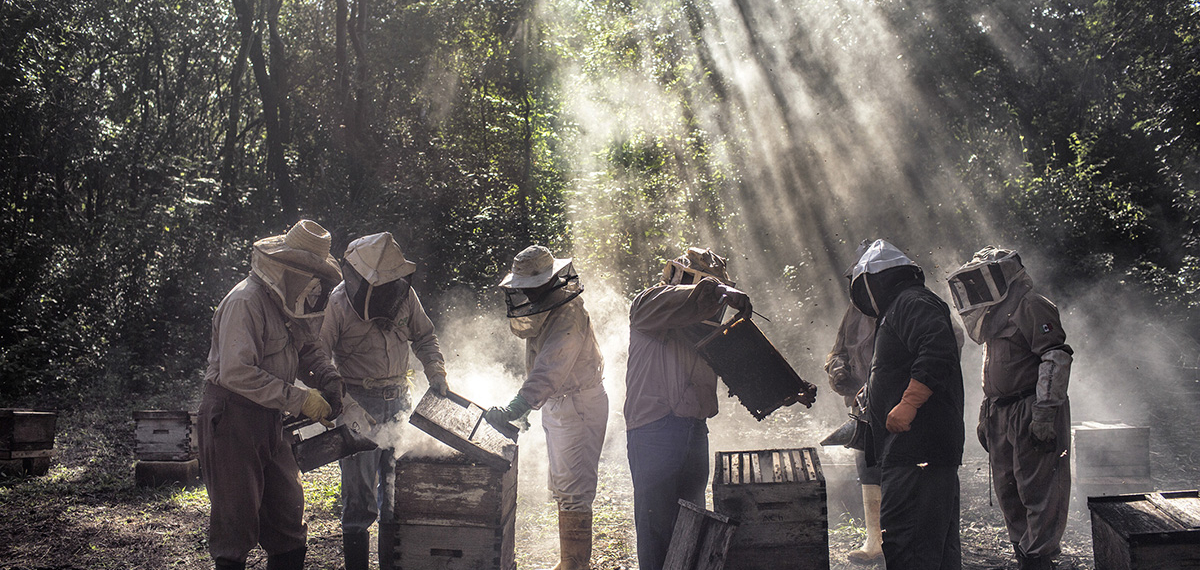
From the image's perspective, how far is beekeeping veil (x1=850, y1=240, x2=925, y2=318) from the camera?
3.76 metres

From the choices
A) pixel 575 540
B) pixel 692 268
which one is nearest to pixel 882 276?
pixel 692 268

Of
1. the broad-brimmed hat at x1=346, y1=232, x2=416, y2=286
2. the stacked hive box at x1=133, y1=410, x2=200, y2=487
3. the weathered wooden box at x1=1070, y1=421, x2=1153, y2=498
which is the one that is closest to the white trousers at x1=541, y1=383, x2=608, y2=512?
the broad-brimmed hat at x1=346, y1=232, x2=416, y2=286

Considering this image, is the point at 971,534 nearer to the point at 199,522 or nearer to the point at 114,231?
the point at 199,522

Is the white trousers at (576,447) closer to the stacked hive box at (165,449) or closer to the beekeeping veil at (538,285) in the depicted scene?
the beekeeping veil at (538,285)

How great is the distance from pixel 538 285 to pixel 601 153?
11.6m

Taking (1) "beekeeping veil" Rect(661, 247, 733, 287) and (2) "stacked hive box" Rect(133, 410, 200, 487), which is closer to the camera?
(1) "beekeeping veil" Rect(661, 247, 733, 287)

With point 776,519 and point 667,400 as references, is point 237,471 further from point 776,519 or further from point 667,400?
point 776,519

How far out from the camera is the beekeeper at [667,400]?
3.89m

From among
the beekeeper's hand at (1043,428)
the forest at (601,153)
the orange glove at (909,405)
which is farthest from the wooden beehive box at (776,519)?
the forest at (601,153)

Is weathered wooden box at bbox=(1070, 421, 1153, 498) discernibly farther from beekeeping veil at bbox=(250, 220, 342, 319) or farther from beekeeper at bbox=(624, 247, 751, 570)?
beekeeping veil at bbox=(250, 220, 342, 319)

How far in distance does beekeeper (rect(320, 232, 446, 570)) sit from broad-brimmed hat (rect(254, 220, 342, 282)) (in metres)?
0.34

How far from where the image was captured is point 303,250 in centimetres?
396

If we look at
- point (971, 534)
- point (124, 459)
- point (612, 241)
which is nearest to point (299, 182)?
point (612, 241)

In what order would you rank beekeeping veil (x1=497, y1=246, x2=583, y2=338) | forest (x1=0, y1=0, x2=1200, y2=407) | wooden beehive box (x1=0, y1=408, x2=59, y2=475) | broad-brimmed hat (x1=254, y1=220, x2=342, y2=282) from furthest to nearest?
forest (x1=0, y1=0, x2=1200, y2=407), wooden beehive box (x1=0, y1=408, x2=59, y2=475), beekeeping veil (x1=497, y1=246, x2=583, y2=338), broad-brimmed hat (x1=254, y1=220, x2=342, y2=282)
